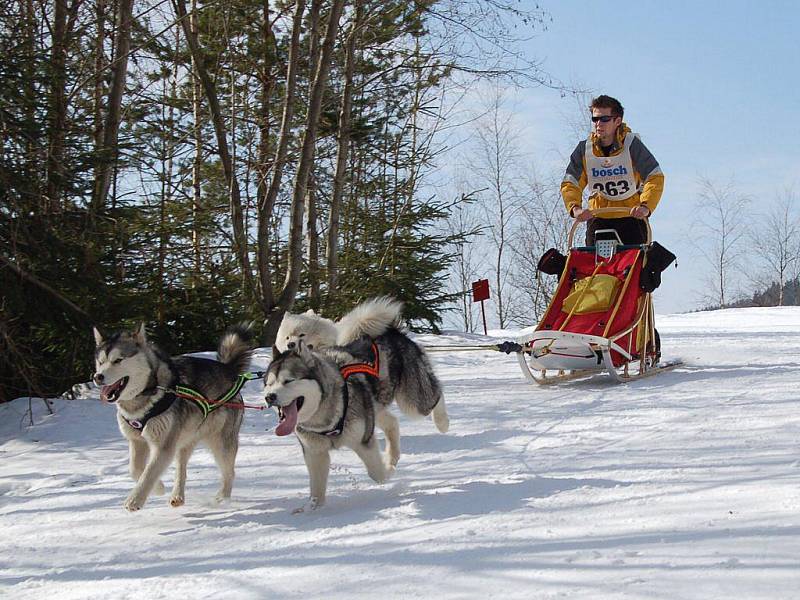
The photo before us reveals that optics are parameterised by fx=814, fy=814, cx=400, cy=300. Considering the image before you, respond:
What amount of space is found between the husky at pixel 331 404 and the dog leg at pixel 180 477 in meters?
0.76

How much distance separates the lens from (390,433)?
15.9ft

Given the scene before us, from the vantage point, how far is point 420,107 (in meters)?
14.5

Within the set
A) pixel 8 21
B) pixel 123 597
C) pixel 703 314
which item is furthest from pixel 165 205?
pixel 703 314

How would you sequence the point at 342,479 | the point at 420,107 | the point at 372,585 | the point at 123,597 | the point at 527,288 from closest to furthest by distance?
the point at 372,585
the point at 123,597
the point at 342,479
the point at 420,107
the point at 527,288

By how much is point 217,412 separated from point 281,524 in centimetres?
104

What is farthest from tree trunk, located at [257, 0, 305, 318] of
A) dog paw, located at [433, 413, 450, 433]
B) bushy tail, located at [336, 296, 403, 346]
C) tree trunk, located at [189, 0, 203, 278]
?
bushy tail, located at [336, 296, 403, 346]

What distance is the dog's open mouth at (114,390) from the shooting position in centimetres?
427

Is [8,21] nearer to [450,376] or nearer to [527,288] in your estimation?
[450,376]

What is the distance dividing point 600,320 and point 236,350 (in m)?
3.10

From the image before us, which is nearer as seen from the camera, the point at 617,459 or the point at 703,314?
the point at 617,459

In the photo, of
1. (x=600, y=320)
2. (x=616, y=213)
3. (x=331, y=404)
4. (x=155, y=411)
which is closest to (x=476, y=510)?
(x=331, y=404)

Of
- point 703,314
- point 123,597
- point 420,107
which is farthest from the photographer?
point 703,314

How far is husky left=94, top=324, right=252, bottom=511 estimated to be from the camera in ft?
14.0

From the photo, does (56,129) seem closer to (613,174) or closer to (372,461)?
→ (372,461)
